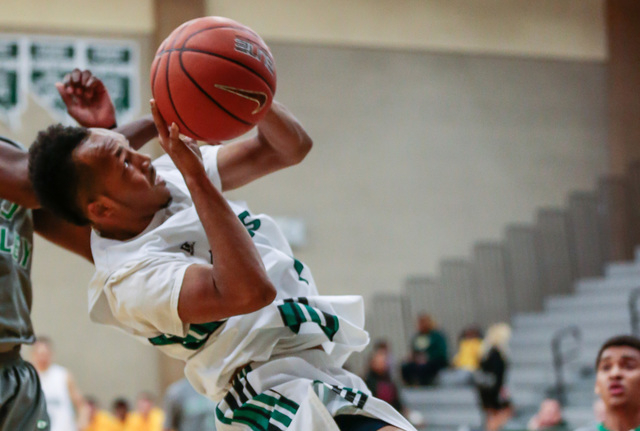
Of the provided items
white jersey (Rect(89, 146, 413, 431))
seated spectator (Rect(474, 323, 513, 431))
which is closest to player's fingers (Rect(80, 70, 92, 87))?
white jersey (Rect(89, 146, 413, 431))

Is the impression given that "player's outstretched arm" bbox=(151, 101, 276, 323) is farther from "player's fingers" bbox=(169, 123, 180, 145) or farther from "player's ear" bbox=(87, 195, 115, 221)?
"player's ear" bbox=(87, 195, 115, 221)

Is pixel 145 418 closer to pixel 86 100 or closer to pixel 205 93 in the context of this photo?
pixel 86 100

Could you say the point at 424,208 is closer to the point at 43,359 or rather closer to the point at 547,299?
the point at 547,299

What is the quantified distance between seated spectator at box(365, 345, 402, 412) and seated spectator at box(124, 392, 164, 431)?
240cm

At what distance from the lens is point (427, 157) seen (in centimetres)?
1411

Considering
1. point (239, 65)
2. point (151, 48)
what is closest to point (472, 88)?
point (151, 48)

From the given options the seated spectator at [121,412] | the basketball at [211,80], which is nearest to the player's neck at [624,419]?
the basketball at [211,80]

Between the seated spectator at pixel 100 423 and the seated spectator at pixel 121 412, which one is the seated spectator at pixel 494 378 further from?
the seated spectator at pixel 100 423

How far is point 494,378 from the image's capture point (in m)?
10.1

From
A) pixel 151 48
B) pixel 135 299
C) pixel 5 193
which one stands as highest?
pixel 5 193

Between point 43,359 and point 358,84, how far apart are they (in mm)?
7417

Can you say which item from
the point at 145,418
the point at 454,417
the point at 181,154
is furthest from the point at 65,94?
the point at 454,417

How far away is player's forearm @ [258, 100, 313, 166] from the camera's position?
283cm

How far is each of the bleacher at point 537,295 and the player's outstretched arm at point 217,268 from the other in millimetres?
9143
